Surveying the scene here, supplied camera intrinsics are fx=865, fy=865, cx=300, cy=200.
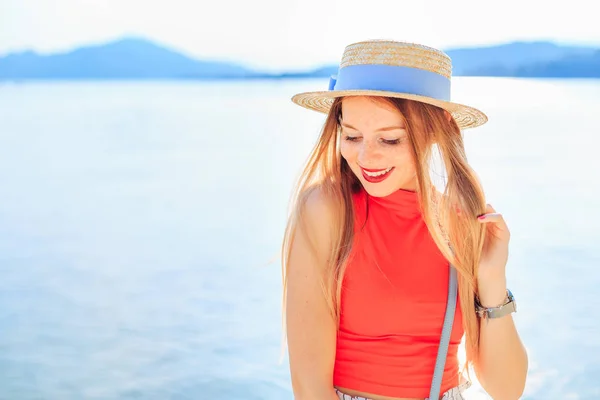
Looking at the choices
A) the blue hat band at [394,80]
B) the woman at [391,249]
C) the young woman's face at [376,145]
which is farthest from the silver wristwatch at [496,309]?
the blue hat band at [394,80]

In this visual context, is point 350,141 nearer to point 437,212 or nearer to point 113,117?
point 437,212

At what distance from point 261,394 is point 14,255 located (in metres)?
2.42

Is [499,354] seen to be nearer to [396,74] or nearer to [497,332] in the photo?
[497,332]

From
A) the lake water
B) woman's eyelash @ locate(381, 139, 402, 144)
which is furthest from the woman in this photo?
the lake water

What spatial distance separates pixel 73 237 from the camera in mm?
6047

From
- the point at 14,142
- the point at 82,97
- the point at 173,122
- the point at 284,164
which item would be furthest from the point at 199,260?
the point at 82,97

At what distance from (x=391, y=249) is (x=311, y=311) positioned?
9.7 inches

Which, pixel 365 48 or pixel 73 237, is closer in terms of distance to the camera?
pixel 365 48

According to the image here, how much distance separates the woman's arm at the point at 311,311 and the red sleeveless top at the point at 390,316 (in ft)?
0.18

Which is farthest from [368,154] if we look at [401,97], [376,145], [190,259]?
[190,259]

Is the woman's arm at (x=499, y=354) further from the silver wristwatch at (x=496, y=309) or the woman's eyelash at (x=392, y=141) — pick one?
the woman's eyelash at (x=392, y=141)

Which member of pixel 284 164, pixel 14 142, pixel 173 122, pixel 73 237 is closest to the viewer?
pixel 73 237

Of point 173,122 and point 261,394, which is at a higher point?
point 173,122

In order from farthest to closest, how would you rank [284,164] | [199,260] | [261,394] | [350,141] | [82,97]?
[82,97], [284,164], [199,260], [261,394], [350,141]
